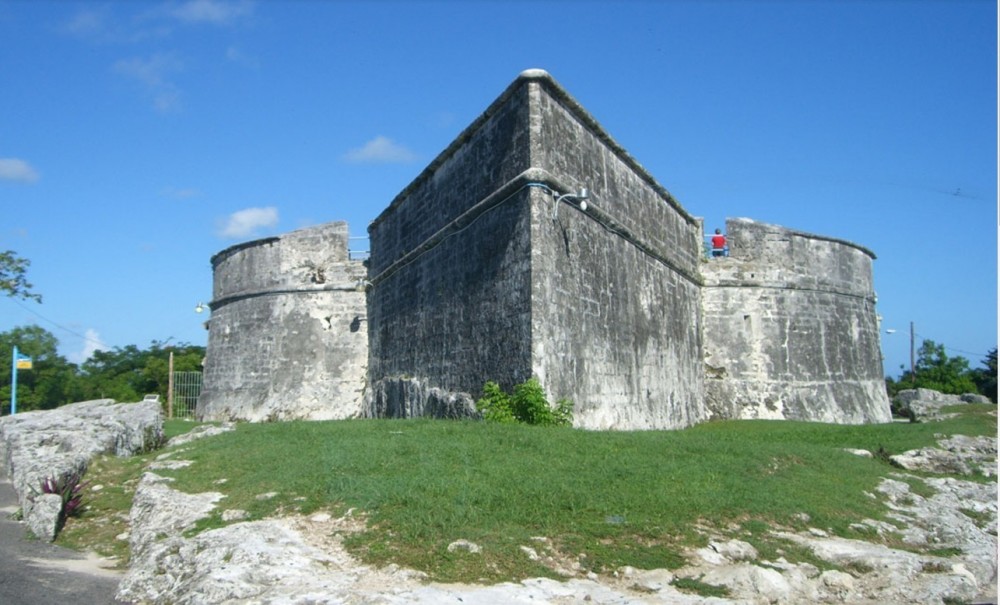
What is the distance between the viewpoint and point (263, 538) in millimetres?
5922

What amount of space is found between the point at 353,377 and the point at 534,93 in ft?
31.8

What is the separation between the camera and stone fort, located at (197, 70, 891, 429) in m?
11.4

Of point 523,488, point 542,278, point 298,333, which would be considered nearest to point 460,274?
point 542,278

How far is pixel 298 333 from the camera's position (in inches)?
753

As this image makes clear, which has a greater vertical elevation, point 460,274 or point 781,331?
point 460,274

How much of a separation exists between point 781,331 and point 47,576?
1529 centimetres

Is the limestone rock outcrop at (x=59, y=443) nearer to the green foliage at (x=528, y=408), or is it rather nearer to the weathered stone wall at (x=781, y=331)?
the green foliage at (x=528, y=408)

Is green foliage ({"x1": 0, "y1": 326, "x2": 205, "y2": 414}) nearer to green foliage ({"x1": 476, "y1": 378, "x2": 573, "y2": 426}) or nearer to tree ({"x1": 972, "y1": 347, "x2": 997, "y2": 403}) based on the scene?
green foliage ({"x1": 476, "y1": 378, "x2": 573, "y2": 426})

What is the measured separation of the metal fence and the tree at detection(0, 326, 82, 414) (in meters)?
10.7

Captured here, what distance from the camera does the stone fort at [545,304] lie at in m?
11.4

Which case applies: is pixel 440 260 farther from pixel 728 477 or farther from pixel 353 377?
pixel 728 477

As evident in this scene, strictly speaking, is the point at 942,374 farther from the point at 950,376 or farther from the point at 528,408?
the point at 528,408

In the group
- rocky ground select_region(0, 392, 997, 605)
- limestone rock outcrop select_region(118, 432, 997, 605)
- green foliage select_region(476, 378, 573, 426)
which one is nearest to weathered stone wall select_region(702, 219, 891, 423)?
green foliage select_region(476, 378, 573, 426)

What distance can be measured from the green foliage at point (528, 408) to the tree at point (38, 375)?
26.1 metres
